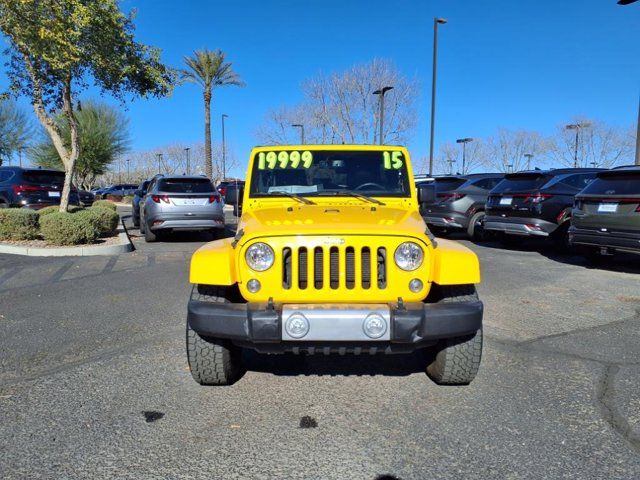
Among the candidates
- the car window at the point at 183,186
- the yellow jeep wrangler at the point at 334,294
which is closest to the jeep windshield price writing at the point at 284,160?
the yellow jeep wrangler at the point at 334,294

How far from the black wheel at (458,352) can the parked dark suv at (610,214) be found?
5078 mm

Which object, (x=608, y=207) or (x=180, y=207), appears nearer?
(x=608, y=207)

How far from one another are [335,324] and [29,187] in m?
13.6

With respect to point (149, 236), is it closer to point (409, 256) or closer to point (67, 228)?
point (67, 228)

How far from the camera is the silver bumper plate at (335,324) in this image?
9.38ft

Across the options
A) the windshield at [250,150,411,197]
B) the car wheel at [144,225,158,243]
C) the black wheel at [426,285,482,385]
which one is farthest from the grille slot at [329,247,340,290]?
the car wheel at [144,225,158,243]

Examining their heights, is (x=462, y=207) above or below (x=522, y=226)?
above

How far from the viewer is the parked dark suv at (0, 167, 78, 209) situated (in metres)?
13.5

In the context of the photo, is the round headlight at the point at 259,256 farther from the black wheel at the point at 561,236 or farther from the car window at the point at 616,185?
the black wheel at the point at 561,236

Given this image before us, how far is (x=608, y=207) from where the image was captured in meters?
7.58

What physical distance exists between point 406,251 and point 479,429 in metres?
1.13

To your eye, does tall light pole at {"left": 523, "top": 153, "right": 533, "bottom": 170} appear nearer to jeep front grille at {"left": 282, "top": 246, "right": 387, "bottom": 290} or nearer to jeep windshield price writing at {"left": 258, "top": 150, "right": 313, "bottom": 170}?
jeep windshield price writing at {"left": 258, "top": 150, "right": 313, "bottom": 170}

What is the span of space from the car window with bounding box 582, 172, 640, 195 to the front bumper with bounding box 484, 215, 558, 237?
1.52 metres

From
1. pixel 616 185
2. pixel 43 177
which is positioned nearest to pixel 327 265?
pixel 616 185
